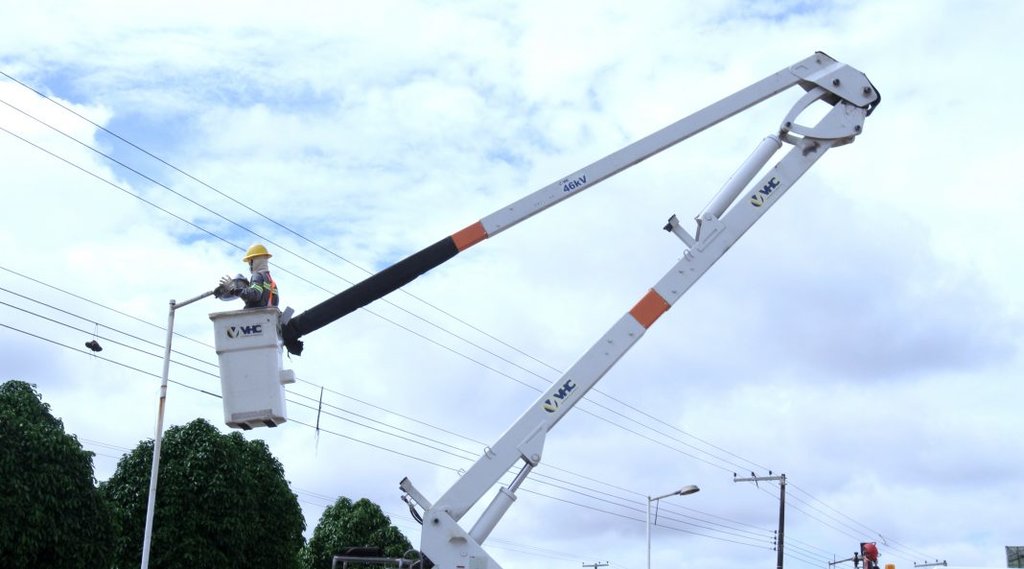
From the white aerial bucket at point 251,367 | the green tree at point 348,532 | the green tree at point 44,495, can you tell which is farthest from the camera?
the green tree at point 348,532

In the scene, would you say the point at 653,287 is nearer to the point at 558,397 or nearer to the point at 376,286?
the point at 558,397

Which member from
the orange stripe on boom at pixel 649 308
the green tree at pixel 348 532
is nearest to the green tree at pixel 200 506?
the green tree at pixel 348 532

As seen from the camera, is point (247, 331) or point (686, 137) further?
point (686, 137)

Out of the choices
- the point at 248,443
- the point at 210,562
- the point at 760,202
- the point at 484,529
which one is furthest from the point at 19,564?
the point at 760,202

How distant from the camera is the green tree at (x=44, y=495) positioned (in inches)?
959

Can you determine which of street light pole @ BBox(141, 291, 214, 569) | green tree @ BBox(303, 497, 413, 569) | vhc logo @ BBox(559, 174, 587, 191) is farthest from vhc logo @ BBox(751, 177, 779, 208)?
green tree @ BBox(303, 497, 413, 569)

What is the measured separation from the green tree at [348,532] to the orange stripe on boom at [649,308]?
26576 mm

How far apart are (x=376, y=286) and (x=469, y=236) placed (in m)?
1.11

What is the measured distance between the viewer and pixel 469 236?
12859 mm

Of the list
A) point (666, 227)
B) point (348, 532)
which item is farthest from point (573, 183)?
point (348, 532)

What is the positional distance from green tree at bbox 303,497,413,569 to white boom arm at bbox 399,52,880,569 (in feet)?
87.0

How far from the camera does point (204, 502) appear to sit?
3045cm

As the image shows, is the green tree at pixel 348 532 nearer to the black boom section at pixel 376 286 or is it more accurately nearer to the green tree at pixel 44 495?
the green tree at pixel 44 495

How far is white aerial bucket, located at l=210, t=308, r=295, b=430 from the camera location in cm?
1133
